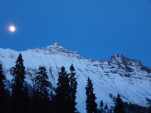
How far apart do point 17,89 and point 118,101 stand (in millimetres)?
19149

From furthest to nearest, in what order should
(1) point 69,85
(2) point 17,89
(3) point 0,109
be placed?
(1) point 69,85 → (2) point 17,89 → (3) point 0,109

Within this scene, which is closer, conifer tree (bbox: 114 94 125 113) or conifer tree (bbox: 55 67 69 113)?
conifer tree (bbox: 55 67 69 113)

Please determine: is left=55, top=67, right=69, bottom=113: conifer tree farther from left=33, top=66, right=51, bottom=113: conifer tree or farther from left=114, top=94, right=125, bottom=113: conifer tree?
left=114, top=94, right=125, bottom=113: conifer tree

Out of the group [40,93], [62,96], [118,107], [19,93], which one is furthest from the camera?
[118,107]

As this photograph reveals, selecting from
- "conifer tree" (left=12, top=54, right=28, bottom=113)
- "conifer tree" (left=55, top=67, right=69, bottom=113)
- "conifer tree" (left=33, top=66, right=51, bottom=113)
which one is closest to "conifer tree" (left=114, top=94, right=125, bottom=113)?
"conifer tree" (left=55, top=67, right=69, bottom=113)

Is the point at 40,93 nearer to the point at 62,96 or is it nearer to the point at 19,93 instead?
the point at 19,93

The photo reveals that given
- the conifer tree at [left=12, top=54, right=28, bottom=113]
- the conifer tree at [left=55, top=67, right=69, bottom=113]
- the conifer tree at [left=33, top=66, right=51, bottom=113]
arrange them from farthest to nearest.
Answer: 1. the conifer tree at [left=55, top=67, right=69, bottom=113]
2. the conifer tree at [left=33, top=66, right=51, bottom=113]
3. the conifer tree at [left=12, top=54, right=28, bottom=113]

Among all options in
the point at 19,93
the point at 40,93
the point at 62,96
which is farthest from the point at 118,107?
the point at 19,93

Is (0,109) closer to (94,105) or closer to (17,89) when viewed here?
(17,89)

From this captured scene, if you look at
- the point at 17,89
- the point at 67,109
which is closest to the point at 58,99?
the point at 67,109

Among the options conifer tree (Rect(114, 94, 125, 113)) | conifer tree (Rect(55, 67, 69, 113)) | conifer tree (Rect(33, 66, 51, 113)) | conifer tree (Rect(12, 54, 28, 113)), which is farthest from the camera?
conifer tree (Rect(114, 94, 125, 113))

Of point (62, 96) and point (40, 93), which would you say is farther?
point (62, 96)

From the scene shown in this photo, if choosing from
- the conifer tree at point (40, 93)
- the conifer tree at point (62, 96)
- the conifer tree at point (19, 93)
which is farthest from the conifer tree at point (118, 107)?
the conifer tree at point (19, 93)

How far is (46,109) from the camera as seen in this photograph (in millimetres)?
63219
